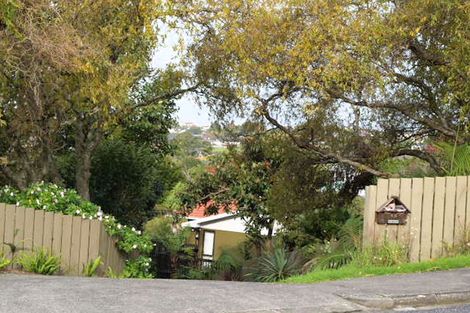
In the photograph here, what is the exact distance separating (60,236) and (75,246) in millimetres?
353

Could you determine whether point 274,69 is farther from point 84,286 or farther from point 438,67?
point 84,286

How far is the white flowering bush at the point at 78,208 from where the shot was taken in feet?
39.7

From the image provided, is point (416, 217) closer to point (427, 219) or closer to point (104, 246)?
point (427, 219)

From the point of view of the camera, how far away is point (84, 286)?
→ 27.8 feet

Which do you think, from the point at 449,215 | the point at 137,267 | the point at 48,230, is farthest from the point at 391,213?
the point at 48,230

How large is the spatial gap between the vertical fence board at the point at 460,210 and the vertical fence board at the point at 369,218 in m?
1.36

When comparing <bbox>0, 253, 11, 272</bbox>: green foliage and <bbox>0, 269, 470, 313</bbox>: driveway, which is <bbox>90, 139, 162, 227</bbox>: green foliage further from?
<bbox>0, 269, 470, 313</bbox>: driveway

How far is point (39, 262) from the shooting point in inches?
430

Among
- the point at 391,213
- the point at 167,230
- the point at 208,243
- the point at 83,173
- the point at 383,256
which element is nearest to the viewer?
the point at 383,256

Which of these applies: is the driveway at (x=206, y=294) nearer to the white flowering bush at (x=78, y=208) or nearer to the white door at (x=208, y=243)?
the white flowering bush at (x=78, y=208)

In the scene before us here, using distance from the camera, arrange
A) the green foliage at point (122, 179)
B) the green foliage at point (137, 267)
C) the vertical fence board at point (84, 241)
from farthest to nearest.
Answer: the green foliage at point (122, 179) → the green foliage at point (137, 267) → the vertical fence board at point (84, 241)

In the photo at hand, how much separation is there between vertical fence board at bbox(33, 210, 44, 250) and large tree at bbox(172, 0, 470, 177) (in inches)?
177

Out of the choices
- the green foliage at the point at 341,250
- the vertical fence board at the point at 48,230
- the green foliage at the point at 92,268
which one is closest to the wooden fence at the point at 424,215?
the green foliage at the point at 341,250

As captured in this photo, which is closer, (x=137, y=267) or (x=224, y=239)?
(x=137, y=267)
